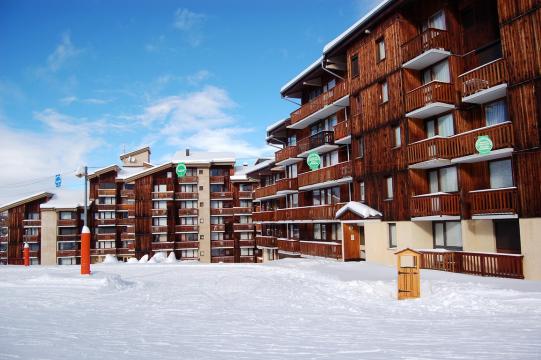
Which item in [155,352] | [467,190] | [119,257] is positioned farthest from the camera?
[119,257]

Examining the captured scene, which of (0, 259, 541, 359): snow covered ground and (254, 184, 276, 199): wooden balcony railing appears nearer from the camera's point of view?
(0, 259, 541, 359): snow covered ground

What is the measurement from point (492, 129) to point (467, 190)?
3.31 m

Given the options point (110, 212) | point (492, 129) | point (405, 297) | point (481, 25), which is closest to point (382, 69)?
point (481, 25)

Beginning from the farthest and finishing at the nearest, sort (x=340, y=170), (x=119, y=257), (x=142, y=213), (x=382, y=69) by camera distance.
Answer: (x=119, y=257) < (x=142, y=213) < (x=340, y=170) < (x=382, y=69)

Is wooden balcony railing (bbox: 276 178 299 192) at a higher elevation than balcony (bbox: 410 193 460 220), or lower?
higher

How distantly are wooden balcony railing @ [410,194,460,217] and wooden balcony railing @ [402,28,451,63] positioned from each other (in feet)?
25.6

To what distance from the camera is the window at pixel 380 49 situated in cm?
2558

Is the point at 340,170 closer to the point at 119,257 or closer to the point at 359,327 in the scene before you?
the point at 359,327

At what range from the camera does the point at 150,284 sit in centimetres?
1866

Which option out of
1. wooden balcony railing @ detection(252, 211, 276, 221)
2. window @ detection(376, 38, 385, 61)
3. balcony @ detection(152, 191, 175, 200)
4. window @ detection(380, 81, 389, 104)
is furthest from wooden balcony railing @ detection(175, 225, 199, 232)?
window @ detection(376, 38, 385, 61)

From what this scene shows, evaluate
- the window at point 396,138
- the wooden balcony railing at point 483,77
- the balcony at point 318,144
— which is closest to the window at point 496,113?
the wooden balcony railing at point 483,77

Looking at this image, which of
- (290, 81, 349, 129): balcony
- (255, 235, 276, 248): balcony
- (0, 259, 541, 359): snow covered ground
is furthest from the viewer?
(255, 235, 276, 248): balcony

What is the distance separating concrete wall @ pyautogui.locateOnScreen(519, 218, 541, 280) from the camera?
51.2ft

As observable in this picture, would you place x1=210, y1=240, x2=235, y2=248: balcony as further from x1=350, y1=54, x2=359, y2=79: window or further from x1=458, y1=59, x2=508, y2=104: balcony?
x1=458, y1=59, x2=508, y2=104: balcony
